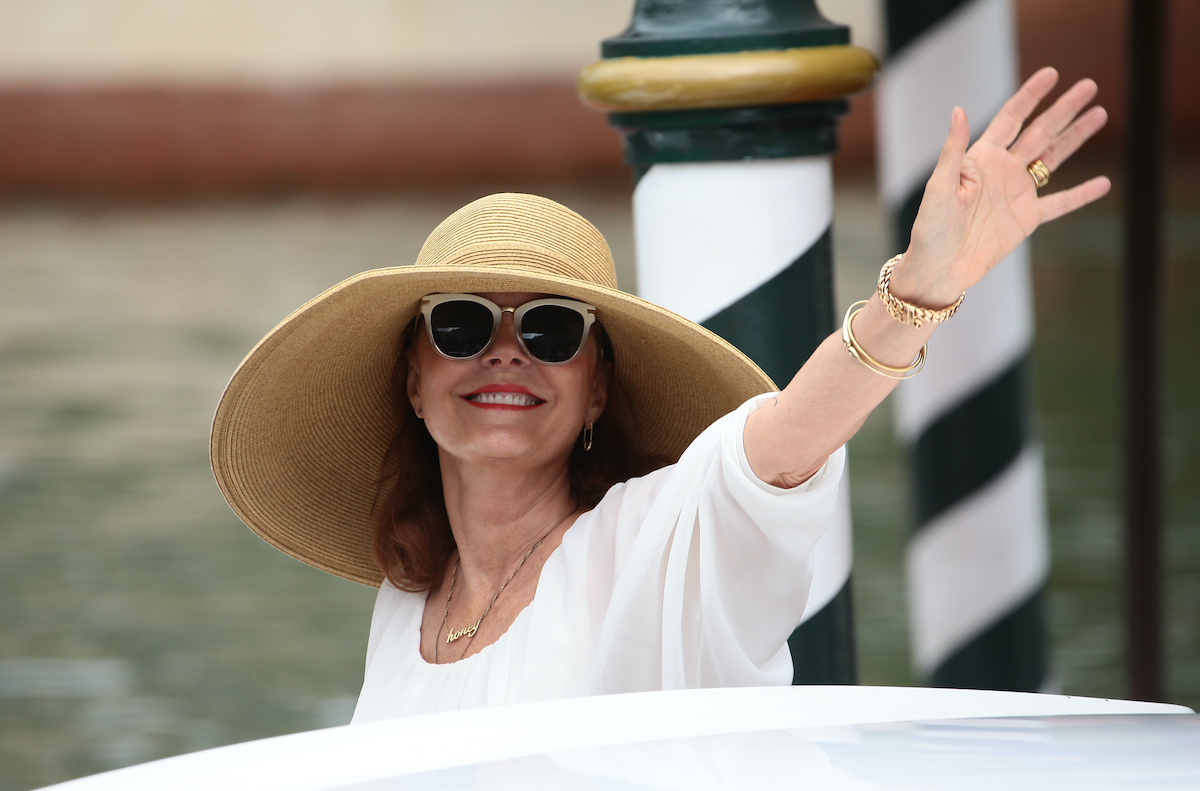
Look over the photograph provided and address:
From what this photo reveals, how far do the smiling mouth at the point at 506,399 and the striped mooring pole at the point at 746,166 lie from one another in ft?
0.83

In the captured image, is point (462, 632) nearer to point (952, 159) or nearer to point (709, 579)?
point (709, 579)

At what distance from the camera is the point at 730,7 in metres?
1.40

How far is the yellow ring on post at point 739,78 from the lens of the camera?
1.37 metres

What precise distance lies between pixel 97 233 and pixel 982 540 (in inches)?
314

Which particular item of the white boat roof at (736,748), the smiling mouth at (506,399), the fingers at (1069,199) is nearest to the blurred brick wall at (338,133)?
the smiling mouth at (506,399)

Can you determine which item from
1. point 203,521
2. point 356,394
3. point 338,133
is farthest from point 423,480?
point 338,133

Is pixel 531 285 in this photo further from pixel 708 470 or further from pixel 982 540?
pixel 982 540

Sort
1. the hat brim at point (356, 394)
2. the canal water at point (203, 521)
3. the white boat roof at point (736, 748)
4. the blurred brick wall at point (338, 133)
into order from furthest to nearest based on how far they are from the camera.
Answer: the blurred brick wall at point (338, 133), the canal water at point (203, 521), the hat brim at point (356, 394), the white boat roof at point (736, 748)

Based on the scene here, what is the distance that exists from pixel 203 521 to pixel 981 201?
376 cm

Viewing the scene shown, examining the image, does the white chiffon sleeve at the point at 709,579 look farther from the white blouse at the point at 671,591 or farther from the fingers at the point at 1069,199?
the fingers at the point at 1069,199

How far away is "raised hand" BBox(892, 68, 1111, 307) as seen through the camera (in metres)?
0.96

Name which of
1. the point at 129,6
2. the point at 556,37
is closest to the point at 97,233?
the point at 129,6

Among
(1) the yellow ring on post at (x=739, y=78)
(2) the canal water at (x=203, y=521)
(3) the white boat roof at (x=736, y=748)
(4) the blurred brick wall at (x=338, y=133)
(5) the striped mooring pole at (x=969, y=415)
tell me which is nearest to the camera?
(3) the white boat roof at (x=736, y=748)

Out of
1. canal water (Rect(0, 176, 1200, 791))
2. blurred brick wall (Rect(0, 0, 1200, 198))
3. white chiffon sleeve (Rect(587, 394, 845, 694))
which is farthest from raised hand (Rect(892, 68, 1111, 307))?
blurred brick wall (Rect(0, 0, 1200, 198))
